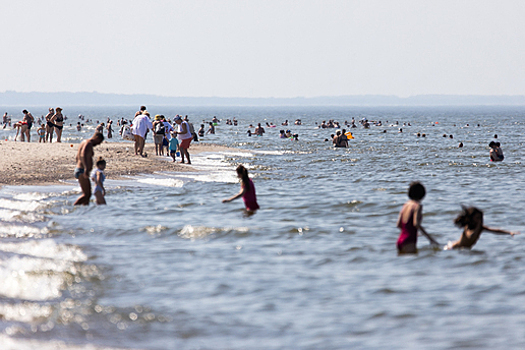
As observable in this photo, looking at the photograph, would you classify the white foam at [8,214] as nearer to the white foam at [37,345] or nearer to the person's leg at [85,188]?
the person's leg at [85,188]

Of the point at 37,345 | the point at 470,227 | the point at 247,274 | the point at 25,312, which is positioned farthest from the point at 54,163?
the point at 37,345

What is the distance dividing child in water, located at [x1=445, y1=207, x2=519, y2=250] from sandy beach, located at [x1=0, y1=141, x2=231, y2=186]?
12.4 metres

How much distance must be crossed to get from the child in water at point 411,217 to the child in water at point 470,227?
0.79m

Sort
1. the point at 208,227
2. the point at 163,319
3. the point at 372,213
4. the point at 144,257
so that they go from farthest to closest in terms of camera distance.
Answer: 1. the point at 372,213
2. the point at 208,227
3. the point at 144,257
4. the point at 163,319

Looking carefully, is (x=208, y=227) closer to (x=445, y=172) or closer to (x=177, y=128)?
(x=177, y=128)

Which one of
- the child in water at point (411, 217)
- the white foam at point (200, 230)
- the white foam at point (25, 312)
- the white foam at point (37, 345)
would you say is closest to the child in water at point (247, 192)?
the white foam at point (200, 230)

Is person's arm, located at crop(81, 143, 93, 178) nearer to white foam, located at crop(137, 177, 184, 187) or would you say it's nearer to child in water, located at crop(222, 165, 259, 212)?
child in water, located at crop(222, 165, 259, 212)

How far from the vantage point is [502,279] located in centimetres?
905

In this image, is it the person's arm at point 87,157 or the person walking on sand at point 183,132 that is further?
the person walking on sand at point 183,132

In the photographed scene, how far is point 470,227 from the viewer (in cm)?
1029

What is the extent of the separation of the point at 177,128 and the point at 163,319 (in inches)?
630

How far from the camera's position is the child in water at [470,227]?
9877 mm

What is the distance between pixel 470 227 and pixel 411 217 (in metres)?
1.58

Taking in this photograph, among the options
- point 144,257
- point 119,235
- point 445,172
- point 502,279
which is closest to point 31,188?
point 119,235
